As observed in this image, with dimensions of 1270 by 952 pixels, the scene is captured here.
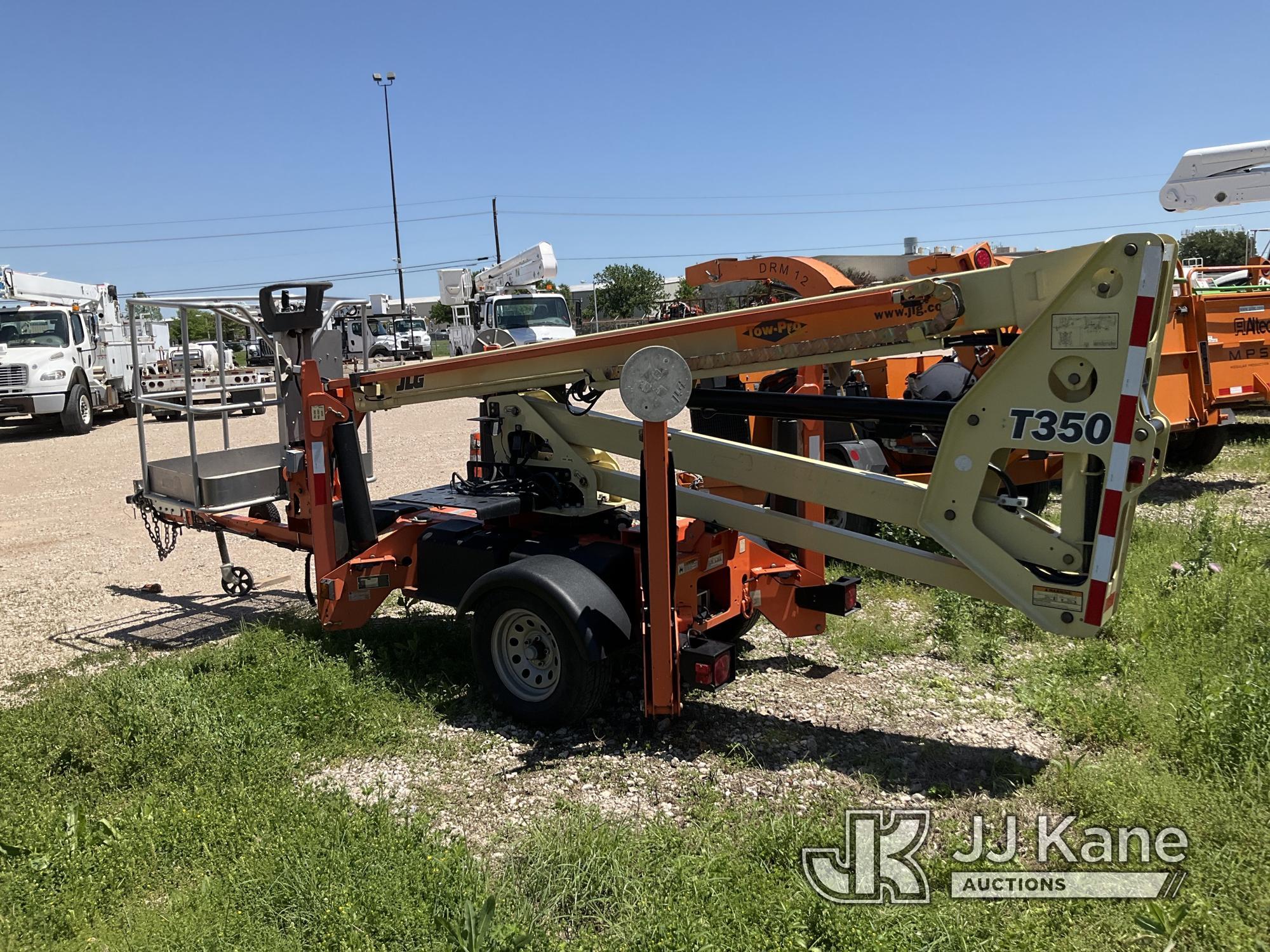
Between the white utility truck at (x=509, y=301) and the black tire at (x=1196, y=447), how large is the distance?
10115 mm


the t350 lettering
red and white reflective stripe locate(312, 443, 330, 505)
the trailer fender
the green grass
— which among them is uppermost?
the t350 lettering

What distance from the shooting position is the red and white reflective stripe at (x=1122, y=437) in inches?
153

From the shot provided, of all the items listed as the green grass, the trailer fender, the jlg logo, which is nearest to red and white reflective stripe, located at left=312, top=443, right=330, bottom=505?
the jlg logo

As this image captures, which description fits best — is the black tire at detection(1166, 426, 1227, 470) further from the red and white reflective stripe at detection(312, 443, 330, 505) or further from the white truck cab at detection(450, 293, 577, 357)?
the white truck cab at detection(450, 293, 577, 357)

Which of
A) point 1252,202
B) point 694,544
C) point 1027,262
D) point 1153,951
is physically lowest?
point 1153,951

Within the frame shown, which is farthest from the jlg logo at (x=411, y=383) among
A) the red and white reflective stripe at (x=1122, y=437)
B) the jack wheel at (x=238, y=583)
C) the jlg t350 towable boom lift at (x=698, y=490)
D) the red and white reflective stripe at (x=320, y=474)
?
the red and white reflective stripe at (x=1122, y=437)

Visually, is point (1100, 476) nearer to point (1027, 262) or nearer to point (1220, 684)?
point (1027, 262)

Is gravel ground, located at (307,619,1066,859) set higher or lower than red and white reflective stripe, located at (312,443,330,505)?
lower

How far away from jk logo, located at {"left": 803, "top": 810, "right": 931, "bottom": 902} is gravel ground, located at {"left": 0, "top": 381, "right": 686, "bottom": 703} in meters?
5.10

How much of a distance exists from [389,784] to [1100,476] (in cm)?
353

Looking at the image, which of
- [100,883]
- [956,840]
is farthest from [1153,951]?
[100,883]

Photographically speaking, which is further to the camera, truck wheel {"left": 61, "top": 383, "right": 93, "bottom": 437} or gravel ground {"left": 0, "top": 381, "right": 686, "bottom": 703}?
truck wheel {"left": 61, "top": 383, "right": 93, "bottom": 437}

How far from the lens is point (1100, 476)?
4133mm

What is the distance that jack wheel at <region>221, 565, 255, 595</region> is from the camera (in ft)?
26.6
